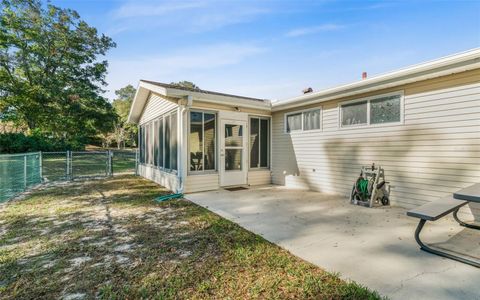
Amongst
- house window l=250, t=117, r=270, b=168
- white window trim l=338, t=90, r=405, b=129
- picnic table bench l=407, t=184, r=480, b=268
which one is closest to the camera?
picnic table bench l=407, t=184, r=480, b=268

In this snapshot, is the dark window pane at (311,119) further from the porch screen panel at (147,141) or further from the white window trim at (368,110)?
the porch screen panel at (147,141)

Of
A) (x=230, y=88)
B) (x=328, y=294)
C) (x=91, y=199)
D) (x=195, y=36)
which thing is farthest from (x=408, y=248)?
(x=230, y=88)

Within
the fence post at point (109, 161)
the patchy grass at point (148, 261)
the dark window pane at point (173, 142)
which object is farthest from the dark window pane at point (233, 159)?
the fence post at point (109, 161)

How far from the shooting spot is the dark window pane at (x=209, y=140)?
6582mm

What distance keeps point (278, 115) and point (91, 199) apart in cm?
595

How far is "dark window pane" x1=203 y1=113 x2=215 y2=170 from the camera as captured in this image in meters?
6.58

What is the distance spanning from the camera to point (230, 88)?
13.2m

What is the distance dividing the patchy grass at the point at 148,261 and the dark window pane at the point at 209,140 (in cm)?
232

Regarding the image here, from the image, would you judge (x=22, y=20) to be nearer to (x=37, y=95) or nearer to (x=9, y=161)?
(x=37, y=95)

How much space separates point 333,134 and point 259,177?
2.78 meters

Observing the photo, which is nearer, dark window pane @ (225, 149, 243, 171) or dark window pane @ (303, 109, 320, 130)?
dark window pane @ (303, 109, 320, 130)

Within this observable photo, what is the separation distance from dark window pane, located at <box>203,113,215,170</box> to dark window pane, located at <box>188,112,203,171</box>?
6.0 inches

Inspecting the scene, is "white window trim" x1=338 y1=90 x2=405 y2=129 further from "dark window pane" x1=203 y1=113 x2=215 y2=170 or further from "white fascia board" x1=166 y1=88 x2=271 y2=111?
"dark window pane" x1=203 y1=113 x2=215 y2=170

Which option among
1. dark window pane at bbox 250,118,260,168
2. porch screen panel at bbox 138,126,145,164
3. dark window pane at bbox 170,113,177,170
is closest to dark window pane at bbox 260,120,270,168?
dark window pane at bbox 250,118,260,168
